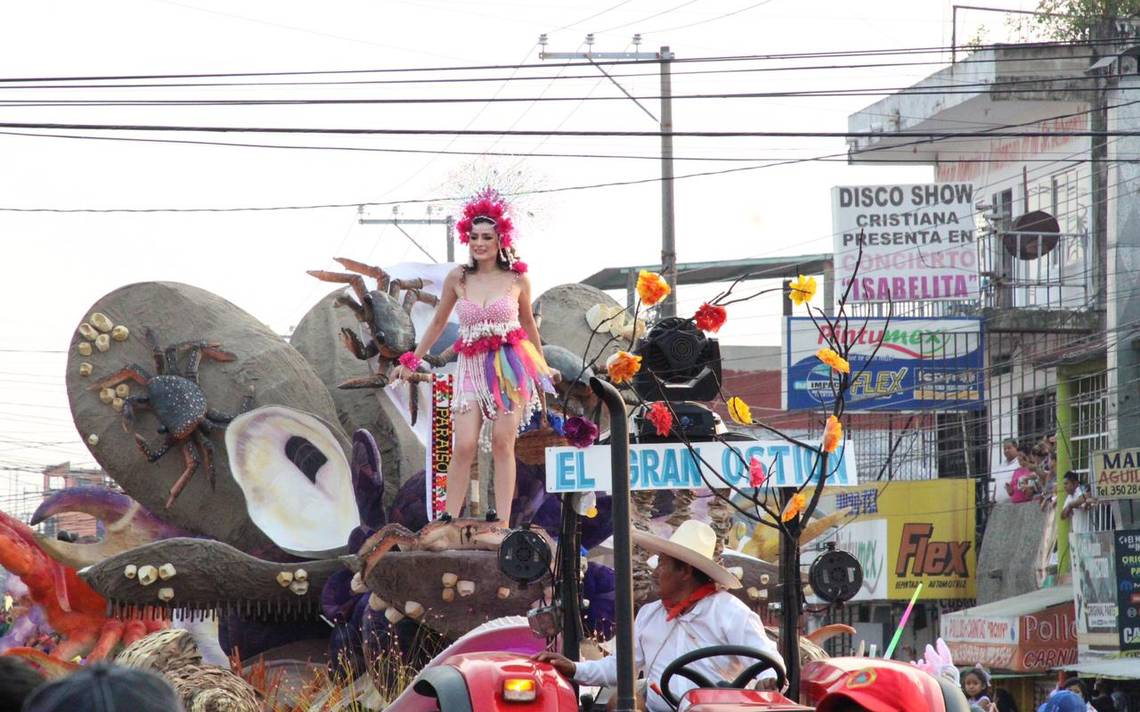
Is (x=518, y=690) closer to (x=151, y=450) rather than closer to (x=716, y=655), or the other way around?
(x=716, y=655)

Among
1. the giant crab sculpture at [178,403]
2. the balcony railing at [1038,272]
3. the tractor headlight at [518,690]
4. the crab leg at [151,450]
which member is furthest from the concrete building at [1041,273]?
the tractor headlight at [518,690]

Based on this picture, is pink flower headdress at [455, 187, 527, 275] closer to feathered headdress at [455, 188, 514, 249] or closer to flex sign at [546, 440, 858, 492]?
feathered headdress at [455, 188, 514, 249]

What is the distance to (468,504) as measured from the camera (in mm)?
12945

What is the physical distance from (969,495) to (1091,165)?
6.17m

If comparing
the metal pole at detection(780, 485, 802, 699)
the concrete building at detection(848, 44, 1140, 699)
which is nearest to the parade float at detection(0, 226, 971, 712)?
the metal pole at detection(780, 485, 802, 699)

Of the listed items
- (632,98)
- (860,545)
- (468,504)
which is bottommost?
(860,545)

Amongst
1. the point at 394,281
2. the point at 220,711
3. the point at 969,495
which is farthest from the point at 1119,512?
the point at 220,711

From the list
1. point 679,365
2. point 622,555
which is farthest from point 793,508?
point 622,555

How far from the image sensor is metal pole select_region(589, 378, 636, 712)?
547 cm

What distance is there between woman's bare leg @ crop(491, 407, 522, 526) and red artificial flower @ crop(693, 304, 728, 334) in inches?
160

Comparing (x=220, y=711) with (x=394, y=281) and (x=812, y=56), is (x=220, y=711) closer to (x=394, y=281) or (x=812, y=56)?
(x=394, y=281)

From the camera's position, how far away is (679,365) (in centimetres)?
832

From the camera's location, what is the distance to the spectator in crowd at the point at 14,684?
438 cm

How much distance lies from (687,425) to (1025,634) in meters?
17.1
